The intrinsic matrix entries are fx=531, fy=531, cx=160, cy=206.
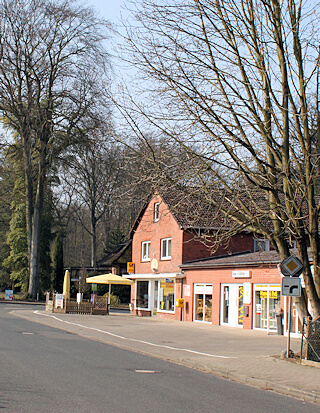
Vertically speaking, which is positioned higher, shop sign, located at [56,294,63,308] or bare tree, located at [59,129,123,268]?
bare tree, located at [59,129,123,268]

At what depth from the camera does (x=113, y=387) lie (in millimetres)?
8984

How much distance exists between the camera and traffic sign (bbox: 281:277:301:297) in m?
13.0

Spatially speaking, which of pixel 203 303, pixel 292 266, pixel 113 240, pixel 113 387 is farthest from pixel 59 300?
pixel 113 240

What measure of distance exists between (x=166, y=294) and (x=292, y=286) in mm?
21609

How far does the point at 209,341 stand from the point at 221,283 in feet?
29.6

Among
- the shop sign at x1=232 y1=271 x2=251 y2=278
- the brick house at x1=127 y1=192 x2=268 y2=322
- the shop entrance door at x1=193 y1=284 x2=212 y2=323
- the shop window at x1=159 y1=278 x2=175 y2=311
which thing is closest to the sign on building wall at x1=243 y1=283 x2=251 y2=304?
the shop sign at x1=232 y1=271 x2=251 y2=278

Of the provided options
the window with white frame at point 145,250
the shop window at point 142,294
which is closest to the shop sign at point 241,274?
the window with white frame at point 145,250

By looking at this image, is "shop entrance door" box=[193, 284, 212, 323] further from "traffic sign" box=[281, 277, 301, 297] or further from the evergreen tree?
the evergreen tree

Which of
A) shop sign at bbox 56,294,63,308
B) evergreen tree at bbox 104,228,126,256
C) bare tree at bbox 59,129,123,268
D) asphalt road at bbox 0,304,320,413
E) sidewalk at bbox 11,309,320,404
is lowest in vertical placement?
sidewalk at bbox 11,309,320,404

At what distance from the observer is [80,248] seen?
251 ft

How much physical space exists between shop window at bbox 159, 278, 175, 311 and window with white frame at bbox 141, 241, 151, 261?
295 cm

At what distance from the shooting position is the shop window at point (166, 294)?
109 feet

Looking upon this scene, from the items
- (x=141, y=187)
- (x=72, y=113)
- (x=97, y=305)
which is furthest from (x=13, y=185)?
(x=141, y=187)

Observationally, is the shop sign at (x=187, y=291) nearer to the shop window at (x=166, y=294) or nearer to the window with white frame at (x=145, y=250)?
the shop window at (x=166, y=294)
